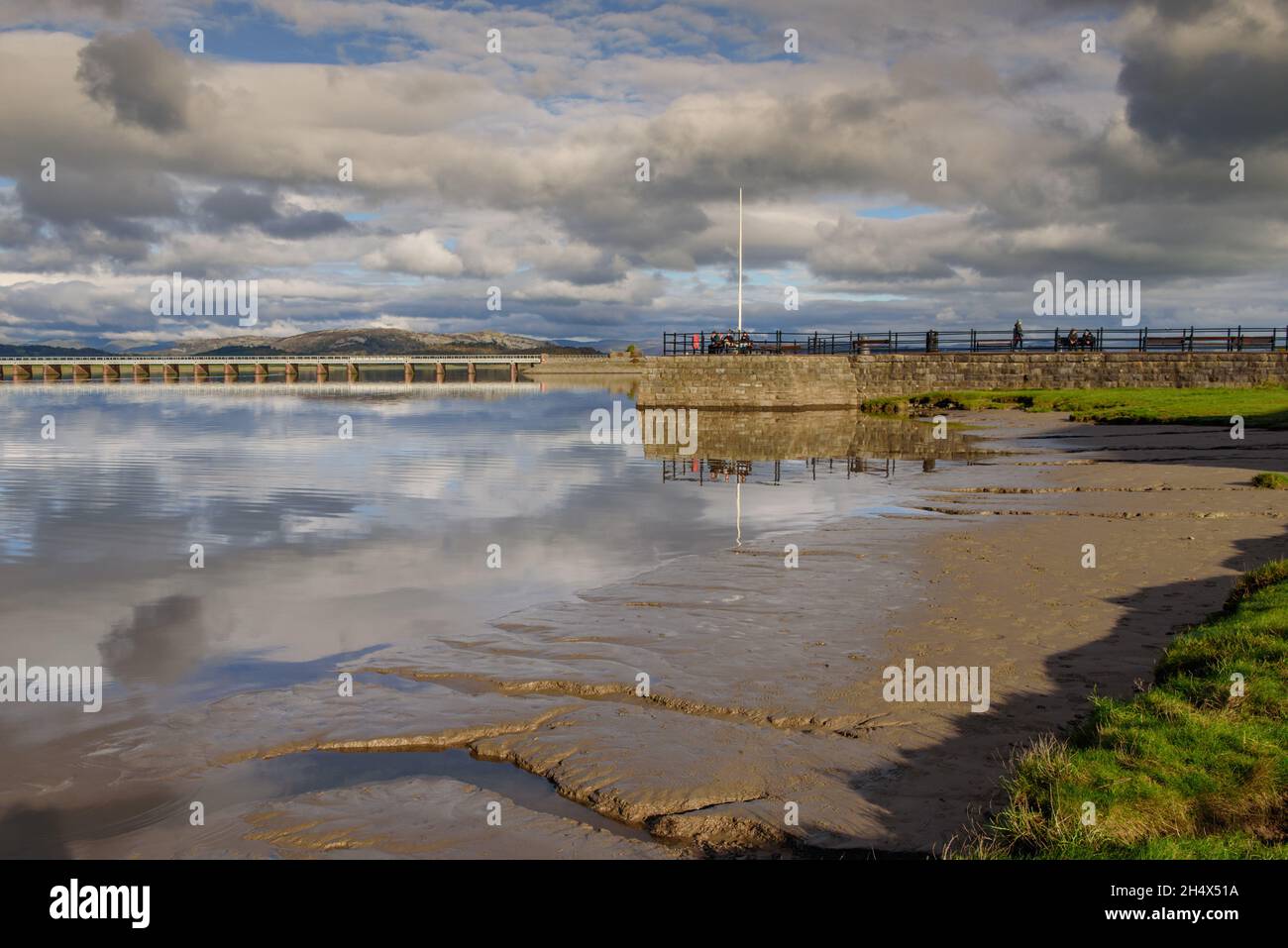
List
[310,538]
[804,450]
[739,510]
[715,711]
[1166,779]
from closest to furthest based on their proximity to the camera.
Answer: [1166,779] < [715,711] < [310,538] < [739,510] < [804,450]

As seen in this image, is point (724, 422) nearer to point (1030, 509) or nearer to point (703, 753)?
point (1030, 509)

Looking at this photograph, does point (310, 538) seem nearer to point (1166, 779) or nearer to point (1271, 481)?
point (1166, 779)

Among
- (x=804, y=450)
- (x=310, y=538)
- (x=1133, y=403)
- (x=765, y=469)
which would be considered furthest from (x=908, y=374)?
(x=310, y=538)

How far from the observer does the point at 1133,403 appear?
147 feet

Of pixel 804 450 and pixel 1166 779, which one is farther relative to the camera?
pixel 804 450

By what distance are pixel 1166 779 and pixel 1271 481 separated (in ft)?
58.2

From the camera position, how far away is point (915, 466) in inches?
1092

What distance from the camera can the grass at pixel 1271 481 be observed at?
20031mm

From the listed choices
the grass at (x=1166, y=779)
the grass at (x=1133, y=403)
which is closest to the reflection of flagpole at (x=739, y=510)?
the grass at (x=1166, y=779)

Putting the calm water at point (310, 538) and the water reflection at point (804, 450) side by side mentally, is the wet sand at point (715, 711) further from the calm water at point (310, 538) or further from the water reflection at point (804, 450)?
the water reflection at point (804, 450)

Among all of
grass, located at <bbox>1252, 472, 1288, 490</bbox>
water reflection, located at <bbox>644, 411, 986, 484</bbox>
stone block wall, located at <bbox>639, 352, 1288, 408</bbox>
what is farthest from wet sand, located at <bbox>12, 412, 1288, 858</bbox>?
stone block wall, located at <bbox>639, 352, 1288, 408</bbox>

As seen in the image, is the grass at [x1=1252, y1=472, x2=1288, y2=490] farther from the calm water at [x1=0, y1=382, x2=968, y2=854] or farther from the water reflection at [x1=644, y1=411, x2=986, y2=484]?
the water reflection at [x1=644, y1=411, x2=986, y2=484]

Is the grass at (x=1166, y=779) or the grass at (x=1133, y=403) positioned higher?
the grass at (x=1133, y=403)

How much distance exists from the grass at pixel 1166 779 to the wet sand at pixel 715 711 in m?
0.52
